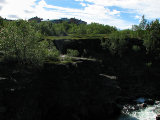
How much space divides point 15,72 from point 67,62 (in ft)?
41.7

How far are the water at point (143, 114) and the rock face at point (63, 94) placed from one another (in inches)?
129

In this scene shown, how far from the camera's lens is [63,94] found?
1791 inches

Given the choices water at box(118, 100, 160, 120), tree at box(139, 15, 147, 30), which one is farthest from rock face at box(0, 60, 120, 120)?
tree at box(139, 15, 147, 30)

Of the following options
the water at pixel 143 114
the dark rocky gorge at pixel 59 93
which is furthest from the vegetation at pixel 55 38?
the water at pixel 143 114

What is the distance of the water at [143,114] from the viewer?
158 ft

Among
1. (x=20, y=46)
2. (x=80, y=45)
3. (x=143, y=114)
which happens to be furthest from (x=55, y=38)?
(x=143, y=114)

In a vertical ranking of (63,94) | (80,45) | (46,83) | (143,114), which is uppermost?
(80,45)

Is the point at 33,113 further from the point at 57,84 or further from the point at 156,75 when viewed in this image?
the point at 156,75

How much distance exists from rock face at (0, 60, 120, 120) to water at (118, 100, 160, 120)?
129 inches

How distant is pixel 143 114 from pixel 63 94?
70.1 feet

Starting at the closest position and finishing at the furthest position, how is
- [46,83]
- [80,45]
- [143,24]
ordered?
[46,83] < [80,45] < [143,24]

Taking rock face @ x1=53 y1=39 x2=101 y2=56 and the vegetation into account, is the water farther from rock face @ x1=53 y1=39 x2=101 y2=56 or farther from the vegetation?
rock face @ x1=53 y1=39 x2=101 y2=56

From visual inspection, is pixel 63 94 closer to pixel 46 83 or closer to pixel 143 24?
pixel 46 83

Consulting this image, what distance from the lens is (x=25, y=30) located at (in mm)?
46625
